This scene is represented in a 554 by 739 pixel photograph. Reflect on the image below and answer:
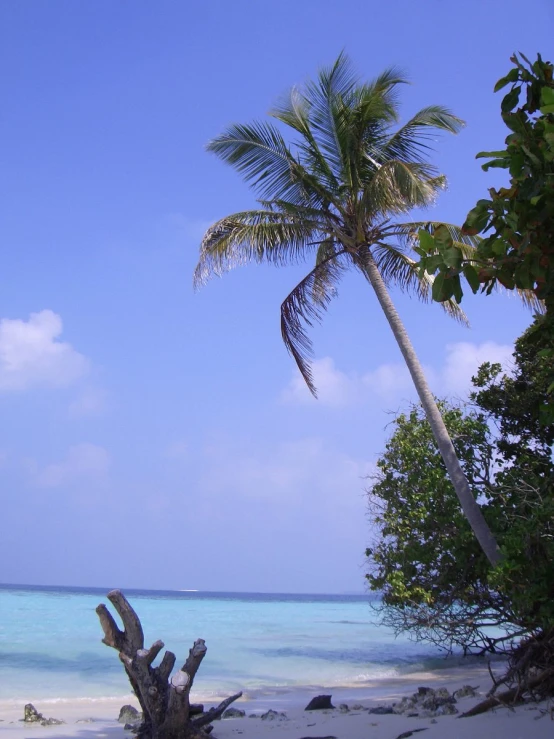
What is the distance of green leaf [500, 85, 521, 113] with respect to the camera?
3.48m

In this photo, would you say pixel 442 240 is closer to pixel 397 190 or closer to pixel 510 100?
pixel 510 100

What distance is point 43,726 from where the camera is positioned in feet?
27.9

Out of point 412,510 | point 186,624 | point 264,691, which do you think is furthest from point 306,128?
point 186,624

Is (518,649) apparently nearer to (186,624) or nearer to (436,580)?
(436,580)

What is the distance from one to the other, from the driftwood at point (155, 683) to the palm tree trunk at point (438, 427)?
143 inches

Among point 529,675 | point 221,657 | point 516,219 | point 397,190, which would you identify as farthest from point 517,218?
point 221,657

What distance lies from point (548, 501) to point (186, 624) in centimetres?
2488

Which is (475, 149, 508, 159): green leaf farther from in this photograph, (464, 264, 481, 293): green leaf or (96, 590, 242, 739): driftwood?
(96, 590, 242, 739): driftwood

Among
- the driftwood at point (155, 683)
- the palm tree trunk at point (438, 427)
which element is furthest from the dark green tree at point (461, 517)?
the driftwood at point (155, 683)

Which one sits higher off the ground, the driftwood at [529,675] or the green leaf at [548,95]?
the green leaf at [548,95]

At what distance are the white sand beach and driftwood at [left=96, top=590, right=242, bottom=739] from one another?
1043 mm

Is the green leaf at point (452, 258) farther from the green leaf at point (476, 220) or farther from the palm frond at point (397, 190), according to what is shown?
the palm frond at point (397, 190)

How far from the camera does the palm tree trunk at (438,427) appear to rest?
8156 mm

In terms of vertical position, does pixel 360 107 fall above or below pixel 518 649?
above
